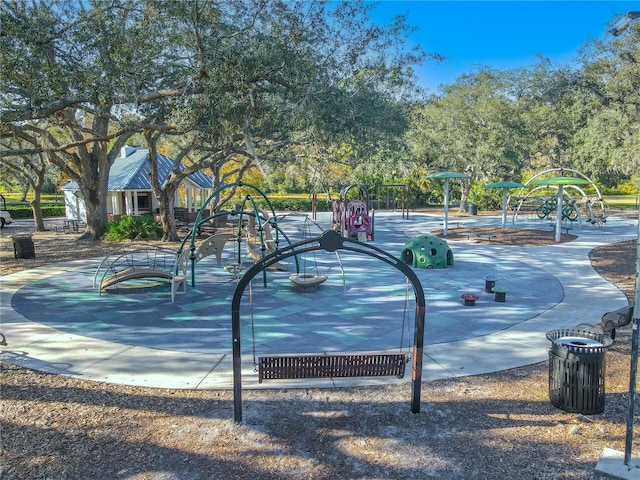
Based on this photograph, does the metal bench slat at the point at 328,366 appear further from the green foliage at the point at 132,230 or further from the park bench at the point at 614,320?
the green foliage at the point at 132,230

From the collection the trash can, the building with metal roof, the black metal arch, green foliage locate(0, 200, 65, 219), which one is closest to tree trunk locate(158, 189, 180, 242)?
the building with metal roof

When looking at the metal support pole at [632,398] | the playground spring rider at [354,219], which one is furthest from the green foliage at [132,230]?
the metal support pole at [632,398]

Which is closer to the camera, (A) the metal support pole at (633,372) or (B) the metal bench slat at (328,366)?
(A) the metal support pole at (633,372)

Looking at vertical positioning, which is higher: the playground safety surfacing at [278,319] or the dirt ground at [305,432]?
the playground safety surfacing at [278,319]

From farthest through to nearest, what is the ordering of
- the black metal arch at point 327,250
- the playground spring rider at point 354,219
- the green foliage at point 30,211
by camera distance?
the green foliage at point 30,211, the playground spring rider at point 354,219, the black metal arch at point 327,250

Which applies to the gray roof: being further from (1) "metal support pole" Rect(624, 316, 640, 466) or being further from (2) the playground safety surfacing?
(1) "metal support pole" Rect(624, 316, 640, 466)

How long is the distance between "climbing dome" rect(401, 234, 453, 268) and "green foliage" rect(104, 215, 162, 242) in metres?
11.4

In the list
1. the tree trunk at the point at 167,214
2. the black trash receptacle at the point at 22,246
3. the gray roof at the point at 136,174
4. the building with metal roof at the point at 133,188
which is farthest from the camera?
the building with metal roof at the point at 133,188

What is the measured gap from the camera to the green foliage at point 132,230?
18.9 metres

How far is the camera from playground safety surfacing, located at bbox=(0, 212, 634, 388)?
6328 millimetres

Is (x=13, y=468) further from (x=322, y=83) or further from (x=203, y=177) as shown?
(x=203, y=177)

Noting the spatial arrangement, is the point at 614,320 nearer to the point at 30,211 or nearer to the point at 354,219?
the point at 354,219

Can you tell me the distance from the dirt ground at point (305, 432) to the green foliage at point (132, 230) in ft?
44.7

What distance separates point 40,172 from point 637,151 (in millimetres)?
32943
